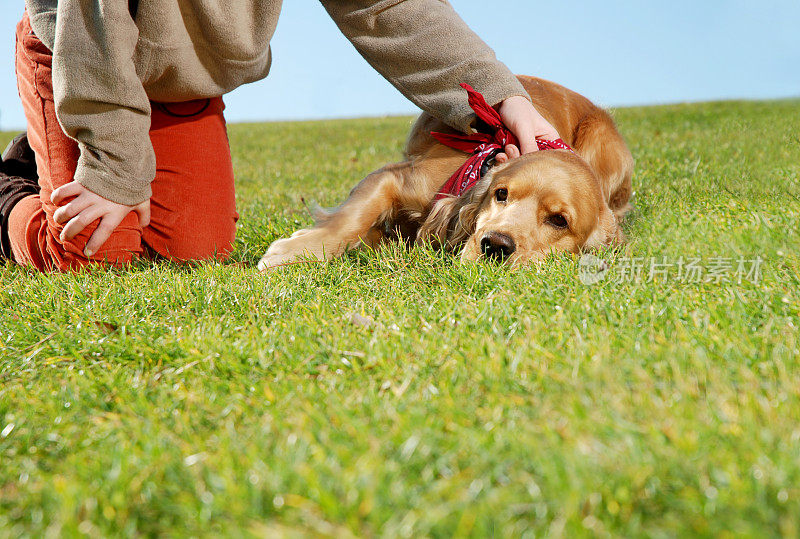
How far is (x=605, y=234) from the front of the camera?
3.10m

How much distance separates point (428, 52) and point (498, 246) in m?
1.18

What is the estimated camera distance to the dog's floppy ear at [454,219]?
3043mm

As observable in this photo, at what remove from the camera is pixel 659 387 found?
1.33 metres

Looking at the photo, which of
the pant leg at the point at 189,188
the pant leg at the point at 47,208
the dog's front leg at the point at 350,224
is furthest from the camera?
the pant leg at the point at 189,188

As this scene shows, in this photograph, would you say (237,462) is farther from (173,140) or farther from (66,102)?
(173,140)

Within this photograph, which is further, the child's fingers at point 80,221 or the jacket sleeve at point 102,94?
the child's fingers at point 80,221

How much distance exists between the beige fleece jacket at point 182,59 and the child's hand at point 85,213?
46mm

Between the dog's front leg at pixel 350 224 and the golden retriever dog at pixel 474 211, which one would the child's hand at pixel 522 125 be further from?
the dog's front leg at pixel 350 224

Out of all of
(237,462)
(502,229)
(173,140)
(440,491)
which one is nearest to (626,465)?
(440,491)

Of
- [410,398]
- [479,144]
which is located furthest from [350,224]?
[410,398]
